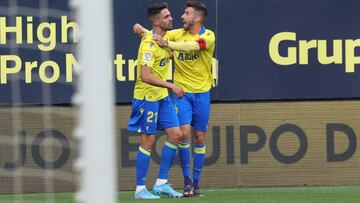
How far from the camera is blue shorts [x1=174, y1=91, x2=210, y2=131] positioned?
33.9 feet

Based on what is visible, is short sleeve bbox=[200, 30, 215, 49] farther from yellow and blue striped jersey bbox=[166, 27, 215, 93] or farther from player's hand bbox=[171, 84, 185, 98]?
player's hand bbox=[171, 84, 185, 98]

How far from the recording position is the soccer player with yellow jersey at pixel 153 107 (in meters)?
9.93

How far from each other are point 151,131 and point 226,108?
1867mm

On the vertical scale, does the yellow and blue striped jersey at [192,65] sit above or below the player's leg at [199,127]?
above

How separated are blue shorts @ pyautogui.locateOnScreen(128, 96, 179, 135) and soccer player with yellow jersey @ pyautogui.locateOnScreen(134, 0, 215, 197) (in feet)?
0.76

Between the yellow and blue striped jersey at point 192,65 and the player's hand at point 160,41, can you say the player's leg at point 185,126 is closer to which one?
the yellow and blue striped jersey at point 192,65

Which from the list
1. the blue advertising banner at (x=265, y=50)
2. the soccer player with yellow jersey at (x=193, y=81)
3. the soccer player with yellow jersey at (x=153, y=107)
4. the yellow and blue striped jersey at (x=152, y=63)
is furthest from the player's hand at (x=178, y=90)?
the blue advertising banner at (x=265, y=50)

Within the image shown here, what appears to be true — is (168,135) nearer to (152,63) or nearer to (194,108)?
(194,108)

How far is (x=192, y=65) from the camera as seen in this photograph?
34.0 feet

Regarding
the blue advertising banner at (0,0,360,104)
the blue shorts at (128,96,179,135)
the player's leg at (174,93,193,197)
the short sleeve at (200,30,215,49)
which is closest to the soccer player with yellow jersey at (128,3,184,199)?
the blue shorts at (128,96,179,135)

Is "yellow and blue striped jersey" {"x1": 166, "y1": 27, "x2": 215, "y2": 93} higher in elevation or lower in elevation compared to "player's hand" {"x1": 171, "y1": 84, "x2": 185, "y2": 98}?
higher

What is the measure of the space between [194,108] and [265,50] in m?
1.65

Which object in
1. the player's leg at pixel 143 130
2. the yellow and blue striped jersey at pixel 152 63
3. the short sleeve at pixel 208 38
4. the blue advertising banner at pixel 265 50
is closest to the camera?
the yellow and blue striped jersey at pixel 152 63

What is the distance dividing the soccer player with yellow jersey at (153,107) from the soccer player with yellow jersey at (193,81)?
0.60 feet
